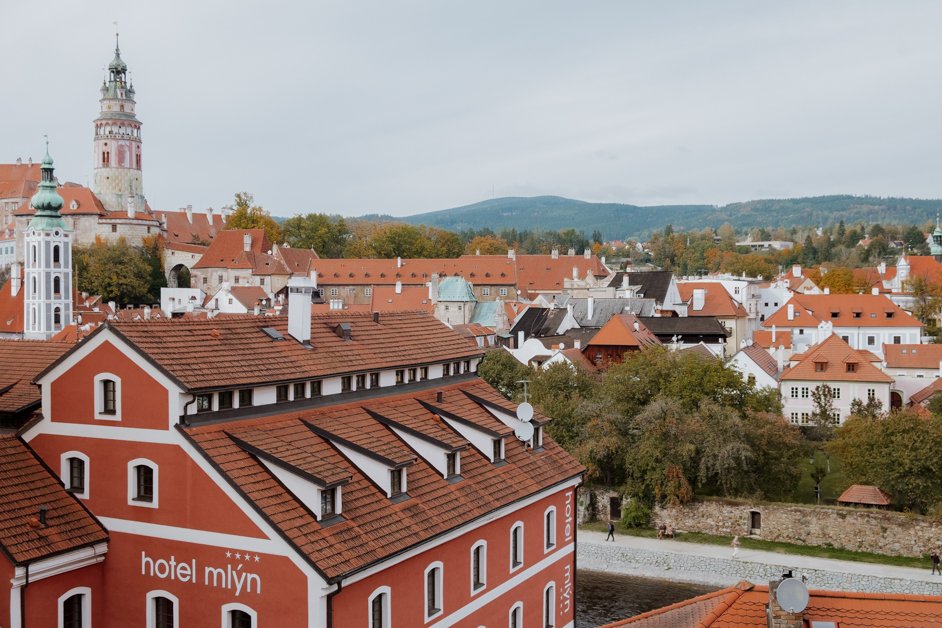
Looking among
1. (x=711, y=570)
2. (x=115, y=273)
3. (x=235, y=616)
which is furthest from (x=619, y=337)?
(x=115, y=273)

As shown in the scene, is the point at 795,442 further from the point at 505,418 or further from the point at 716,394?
the point at 505,418

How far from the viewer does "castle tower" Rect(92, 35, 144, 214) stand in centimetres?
12744

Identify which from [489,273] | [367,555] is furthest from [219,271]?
[367,555]

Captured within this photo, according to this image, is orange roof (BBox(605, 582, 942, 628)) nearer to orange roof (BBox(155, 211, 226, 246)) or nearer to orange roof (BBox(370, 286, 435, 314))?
orange roof (BBox(370, 286, 435, 314))

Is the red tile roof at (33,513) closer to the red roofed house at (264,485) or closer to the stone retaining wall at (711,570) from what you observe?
the red roofed house at (264,485)

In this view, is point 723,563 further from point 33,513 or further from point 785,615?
point 33,513

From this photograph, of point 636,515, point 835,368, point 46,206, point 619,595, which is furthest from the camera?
point 46,206

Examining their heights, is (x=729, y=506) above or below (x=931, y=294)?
below

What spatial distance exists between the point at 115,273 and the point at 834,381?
7584 centimetres

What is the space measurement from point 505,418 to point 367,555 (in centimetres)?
843

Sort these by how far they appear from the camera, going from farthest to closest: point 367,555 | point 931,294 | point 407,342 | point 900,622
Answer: point 931,294 < point 407,342 < point 367,555 < point 900,622

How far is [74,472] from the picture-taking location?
18.2 metres

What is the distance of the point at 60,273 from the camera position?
70.5 m

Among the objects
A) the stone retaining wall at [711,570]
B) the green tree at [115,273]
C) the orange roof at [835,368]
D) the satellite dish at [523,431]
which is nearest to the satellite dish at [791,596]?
the satellite dish at [523,431]
